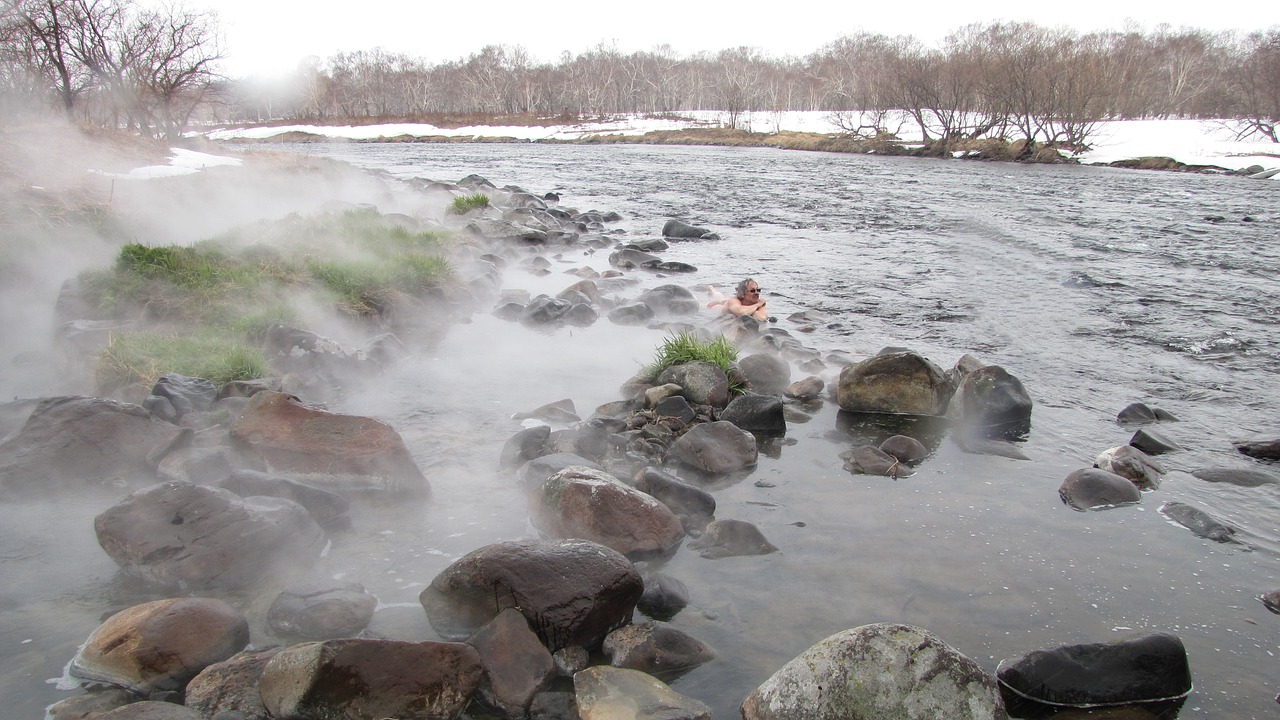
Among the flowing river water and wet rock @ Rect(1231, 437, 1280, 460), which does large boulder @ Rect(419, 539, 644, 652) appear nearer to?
the flowing river water

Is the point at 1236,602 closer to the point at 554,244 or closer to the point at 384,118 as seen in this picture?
the point at 554,244

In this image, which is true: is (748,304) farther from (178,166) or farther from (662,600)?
(178,166)

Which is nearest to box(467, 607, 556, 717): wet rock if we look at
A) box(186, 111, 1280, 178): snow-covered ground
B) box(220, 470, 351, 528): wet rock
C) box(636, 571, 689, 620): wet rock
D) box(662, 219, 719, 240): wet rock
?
box(636, 571, 689, 620): wet rock

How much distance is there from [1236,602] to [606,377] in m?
5.29

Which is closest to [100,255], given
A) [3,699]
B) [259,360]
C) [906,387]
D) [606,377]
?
[259,360]

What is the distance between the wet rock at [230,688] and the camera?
10.1 ft

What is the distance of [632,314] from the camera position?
10.0 meters

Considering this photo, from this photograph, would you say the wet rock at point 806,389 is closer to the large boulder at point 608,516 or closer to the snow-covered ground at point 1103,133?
the large boulder at point 608,516

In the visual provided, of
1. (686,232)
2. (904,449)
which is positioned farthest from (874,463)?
(686,232)

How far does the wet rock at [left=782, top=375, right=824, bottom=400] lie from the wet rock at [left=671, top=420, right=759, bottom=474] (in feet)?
4.40

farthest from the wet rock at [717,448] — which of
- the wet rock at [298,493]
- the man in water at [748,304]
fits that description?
the man in water at [748,304]

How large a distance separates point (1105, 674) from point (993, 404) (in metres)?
3.62

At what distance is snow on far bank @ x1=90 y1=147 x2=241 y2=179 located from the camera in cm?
1430

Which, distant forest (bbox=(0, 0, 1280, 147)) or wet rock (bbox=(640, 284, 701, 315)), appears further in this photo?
distant forest (bbox=(0, 0, 1280, 147))
